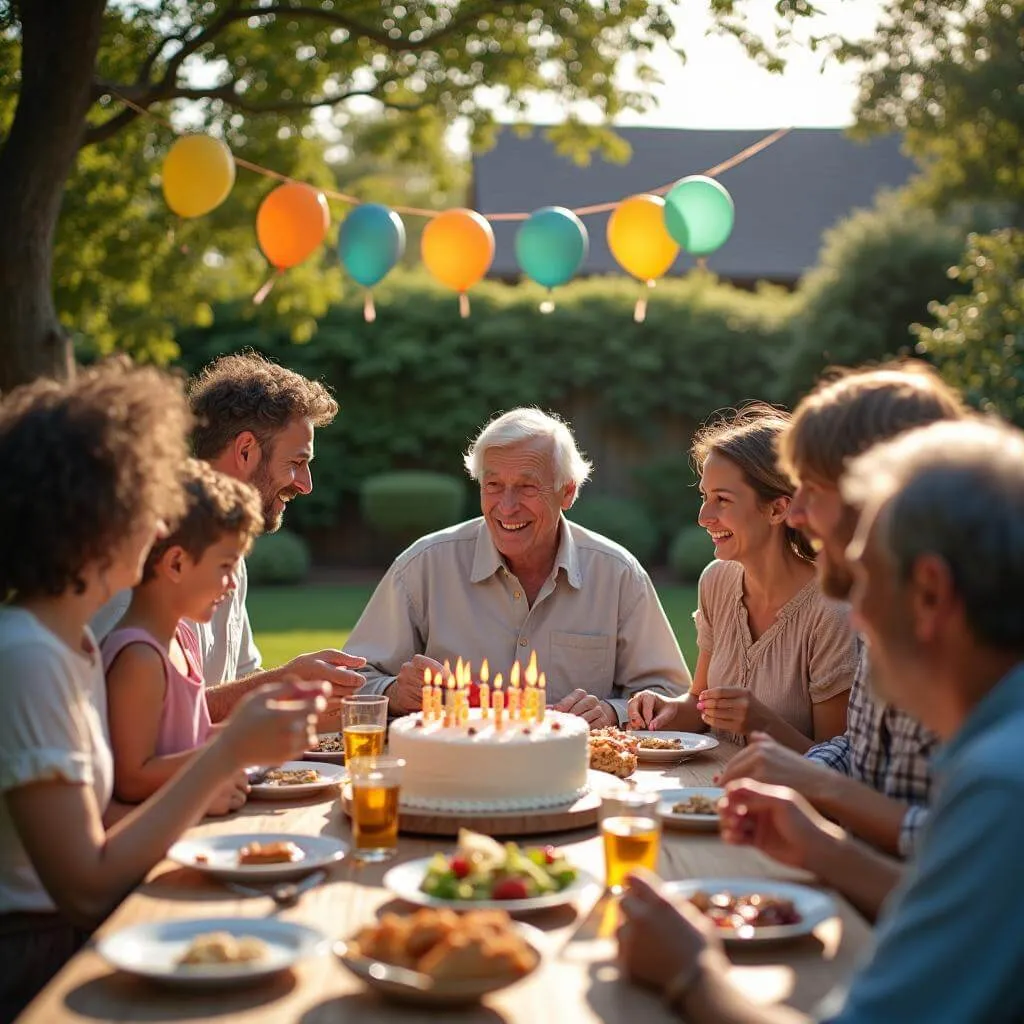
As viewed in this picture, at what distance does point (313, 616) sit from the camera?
48.1ft

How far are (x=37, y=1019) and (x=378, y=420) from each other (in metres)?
18.0

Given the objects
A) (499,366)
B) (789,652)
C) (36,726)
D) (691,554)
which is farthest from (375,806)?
(499,366)

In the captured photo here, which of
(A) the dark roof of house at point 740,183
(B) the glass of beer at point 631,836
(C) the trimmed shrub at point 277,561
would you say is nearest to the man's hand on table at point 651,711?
(B) the glass of beer at point 631,836

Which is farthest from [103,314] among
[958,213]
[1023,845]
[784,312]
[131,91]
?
[958,213]

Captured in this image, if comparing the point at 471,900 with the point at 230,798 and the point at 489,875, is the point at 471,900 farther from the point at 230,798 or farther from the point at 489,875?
the point at 230,798

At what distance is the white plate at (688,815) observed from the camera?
2.95 m

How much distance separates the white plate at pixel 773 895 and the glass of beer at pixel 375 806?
561 mm

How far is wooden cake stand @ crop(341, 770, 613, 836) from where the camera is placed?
292 cm

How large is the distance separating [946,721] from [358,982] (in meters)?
0.91

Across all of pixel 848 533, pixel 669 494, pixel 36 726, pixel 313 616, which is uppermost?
pixel 848 533

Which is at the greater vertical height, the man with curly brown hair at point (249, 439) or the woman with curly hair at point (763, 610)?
the man with curly brown hair at point (249, 439)

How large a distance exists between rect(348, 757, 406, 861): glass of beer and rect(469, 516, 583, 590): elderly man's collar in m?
2.08

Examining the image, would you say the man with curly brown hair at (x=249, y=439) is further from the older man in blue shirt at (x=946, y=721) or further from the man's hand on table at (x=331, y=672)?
the older man in blue shirt at (x=946, y=721)

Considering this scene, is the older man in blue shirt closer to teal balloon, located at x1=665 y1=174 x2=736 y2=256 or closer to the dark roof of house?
teal balloon, located at x1=665 y1=174 x2=736 y2=256
